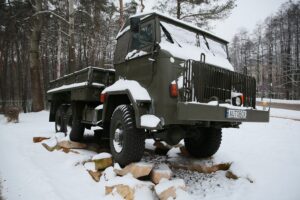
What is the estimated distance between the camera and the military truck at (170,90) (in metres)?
3.70

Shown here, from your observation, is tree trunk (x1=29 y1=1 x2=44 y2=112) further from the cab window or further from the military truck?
the cab window

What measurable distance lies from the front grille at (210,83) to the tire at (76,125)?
12.2 ft

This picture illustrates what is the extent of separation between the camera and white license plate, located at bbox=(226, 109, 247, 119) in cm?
368

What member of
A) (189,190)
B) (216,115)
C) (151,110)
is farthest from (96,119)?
(216,115)

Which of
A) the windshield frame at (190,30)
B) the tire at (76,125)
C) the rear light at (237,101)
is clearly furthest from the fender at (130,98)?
the tire at (76,125)

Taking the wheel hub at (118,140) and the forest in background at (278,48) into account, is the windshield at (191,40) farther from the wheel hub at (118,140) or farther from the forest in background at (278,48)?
the forest in background at (278,48)

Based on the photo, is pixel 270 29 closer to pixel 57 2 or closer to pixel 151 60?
pixel 57 2

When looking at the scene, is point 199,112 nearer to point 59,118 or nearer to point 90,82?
point 90,82

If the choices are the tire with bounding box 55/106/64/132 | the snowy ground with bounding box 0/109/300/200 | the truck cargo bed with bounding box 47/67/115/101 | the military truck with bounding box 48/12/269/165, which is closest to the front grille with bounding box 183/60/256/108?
the military truck with bounding box 48/12/269/165

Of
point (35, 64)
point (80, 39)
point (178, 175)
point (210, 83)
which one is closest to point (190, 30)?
point (210, 83)

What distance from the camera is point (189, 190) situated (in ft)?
13.6

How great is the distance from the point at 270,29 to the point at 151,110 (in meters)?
37.7

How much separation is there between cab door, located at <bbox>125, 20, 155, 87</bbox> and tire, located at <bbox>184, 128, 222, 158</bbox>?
71.1 inches

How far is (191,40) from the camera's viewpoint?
4.74 m
